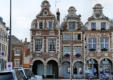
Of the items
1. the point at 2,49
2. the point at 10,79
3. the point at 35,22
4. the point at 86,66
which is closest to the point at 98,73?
the point at 86,66

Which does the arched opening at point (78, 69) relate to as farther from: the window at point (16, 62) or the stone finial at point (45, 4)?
the window at point (16, 62)

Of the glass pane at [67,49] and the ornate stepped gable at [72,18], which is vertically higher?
the ornate stepped gable at [72,18]

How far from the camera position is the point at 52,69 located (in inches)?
1954

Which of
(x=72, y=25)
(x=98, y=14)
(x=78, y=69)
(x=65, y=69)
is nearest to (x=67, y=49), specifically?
(x=65, y=69)

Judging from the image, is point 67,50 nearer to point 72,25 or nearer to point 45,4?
point 72,25

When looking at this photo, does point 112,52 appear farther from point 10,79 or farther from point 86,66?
point 10,79

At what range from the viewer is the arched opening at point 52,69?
4925 cm

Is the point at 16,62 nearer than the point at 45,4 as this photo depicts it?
No

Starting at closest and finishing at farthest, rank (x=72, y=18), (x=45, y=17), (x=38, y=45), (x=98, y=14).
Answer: (x=38, y=45) → (x=45, y=17) → (x=98, y=14) → (x=72, y=18)

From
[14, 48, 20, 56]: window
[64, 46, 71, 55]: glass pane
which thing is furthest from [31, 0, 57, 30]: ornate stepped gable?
[14, 48, 20, 56]: window

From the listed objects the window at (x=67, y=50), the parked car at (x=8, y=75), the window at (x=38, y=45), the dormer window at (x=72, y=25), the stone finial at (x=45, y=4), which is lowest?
the parked car at (x=8, y=75)

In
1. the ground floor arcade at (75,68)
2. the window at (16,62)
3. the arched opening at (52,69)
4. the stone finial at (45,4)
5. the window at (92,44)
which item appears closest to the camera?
the ground floor arcade at (75,68)

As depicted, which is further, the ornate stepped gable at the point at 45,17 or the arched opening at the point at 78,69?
the ornate stepped gable at the point at 45,17

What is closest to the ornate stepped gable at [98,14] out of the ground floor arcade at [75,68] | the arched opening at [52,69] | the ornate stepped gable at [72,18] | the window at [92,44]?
the ornate stepped gable at [72,18]
